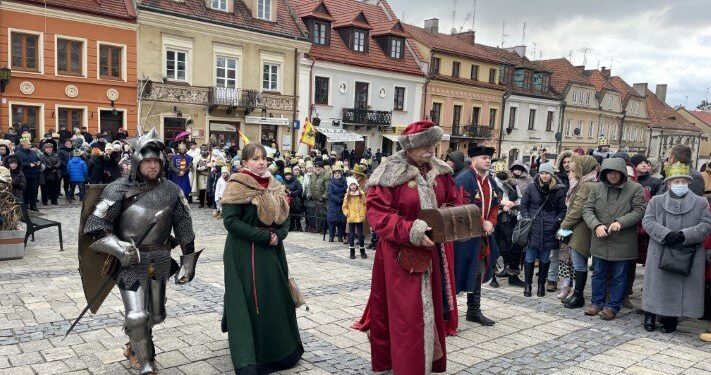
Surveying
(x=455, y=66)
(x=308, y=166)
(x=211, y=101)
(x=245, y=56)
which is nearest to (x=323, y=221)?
(x=308, y=166)

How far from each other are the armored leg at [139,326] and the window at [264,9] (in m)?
22.5

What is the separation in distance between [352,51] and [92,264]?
85.4 feet

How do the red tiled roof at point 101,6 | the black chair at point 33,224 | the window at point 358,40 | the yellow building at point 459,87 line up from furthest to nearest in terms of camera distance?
the yellow building at point 459,87 → the window at point 358,40 → the red tiled roof at point 101,6 → the black chair at point 33,224

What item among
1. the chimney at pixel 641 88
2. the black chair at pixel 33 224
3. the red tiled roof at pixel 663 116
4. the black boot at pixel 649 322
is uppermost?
the chimney at pixel 641 88

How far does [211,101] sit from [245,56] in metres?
2.78

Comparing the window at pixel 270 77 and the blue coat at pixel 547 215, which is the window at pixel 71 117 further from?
the blue coat at pixel 547 215

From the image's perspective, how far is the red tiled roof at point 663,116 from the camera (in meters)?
52.8

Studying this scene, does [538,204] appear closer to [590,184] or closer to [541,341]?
[590,184]

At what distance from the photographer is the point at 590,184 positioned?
6.57 metres

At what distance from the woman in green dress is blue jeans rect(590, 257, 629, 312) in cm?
401

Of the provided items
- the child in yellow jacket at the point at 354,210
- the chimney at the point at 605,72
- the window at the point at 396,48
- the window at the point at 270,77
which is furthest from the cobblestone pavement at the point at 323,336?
the chimney at the point at 605,72

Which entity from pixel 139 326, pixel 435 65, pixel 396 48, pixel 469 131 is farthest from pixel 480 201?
pixel 469 131

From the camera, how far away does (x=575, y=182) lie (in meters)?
7.19

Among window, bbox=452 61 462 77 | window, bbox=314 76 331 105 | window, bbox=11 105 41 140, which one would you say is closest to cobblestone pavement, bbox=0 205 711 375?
window, bbox=11 105 41 140
